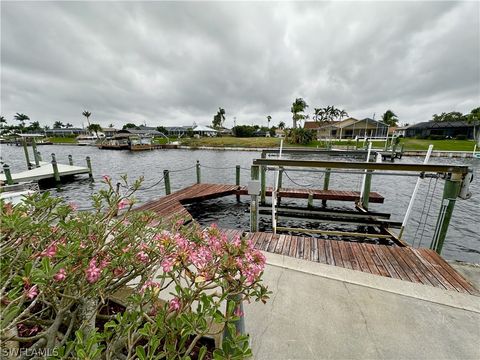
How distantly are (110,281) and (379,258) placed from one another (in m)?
3.99

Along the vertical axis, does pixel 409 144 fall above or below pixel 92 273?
below

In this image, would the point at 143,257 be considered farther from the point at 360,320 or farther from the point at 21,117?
the point at 21,117

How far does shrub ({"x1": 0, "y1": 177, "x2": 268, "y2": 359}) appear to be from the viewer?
103 cm

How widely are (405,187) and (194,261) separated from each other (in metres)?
15.0

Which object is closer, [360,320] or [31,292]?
[31,292]

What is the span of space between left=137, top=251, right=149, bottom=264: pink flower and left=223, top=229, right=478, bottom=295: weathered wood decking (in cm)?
137

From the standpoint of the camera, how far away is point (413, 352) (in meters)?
1.85

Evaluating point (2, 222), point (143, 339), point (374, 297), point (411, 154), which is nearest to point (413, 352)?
point (374, 297)

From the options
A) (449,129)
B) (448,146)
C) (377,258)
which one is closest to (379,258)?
(377,258)

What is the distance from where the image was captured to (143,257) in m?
1.58

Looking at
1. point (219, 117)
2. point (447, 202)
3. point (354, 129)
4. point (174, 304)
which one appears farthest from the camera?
point (219, 117)

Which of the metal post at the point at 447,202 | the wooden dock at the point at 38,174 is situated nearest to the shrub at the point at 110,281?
the metal post at the point at 447,202

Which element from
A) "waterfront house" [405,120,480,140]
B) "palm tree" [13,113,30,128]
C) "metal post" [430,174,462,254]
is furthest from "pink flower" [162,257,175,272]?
"palm tree" [13,113,30,128]

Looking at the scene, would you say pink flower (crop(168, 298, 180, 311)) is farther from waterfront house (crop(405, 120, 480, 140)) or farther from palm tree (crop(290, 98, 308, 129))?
waterfront house (crop(405, 120, 480, 140))
